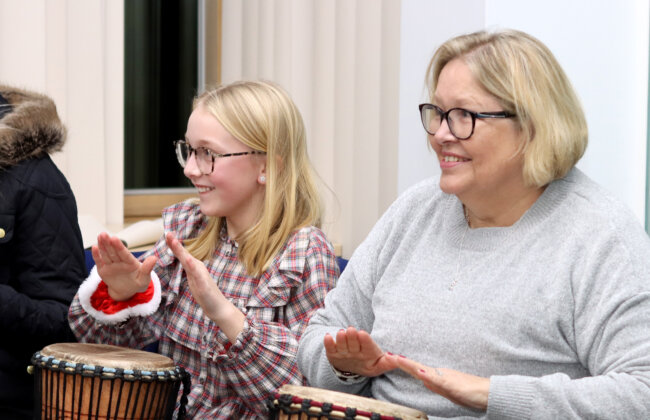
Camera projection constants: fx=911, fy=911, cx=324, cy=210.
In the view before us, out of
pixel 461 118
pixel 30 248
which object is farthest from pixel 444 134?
pixel 30 248

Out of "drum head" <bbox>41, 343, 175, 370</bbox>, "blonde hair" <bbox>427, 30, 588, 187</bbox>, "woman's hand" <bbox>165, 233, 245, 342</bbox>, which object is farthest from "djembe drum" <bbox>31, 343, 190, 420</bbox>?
"blonde hair" <bbox>427, 30, 588, 187</bbox>

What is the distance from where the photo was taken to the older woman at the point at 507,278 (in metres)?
1.50

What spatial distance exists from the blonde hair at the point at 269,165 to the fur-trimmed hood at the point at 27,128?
36 centimetres

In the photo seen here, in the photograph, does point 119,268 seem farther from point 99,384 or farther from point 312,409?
point 312,409

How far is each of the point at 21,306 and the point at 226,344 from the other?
47cm

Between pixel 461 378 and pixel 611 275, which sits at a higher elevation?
pixel 611 275

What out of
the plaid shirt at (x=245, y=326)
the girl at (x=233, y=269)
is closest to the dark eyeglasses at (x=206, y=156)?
the girl at (x=233, y=269)

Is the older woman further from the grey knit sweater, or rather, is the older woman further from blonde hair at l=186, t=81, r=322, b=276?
blonde hair at l=186, t=81, r=322, b=276

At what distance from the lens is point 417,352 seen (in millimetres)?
1720

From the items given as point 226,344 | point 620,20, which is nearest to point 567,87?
point 620,20

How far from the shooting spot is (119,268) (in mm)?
1976

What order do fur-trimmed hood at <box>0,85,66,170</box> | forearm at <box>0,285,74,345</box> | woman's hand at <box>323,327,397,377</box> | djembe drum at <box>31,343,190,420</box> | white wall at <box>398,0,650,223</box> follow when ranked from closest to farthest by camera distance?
1. woman's hand at <box>323,327,397,377</box>
2. djembe drum at <box>31,343,190,420</box>
3. forearm at <box>0,285,74,345</box>
4. fur-trimmed hood at <box>0,85,66,170</box>
5. white wall at <box>398,0,650,223</box>

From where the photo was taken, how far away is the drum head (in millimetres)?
1831

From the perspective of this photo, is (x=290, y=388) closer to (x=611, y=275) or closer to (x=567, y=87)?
(x=611, y=275)
